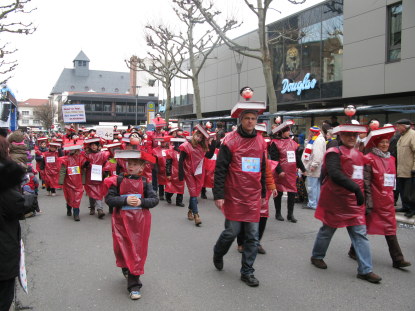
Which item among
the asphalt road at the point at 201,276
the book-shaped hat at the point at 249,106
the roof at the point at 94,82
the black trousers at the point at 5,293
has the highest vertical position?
the roof at the point at 94,82

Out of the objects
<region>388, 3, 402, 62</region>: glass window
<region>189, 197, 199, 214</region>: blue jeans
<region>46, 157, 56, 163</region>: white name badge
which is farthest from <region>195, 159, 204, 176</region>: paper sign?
<region>388, 3, 402, 62</region>: glass window

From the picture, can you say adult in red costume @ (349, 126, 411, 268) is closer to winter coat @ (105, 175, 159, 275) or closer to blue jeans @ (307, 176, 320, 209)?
winter coat @ (105, 175, 159, 275)

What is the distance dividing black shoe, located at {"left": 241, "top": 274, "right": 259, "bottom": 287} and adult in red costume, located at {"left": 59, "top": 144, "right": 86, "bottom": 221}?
452 centimetres

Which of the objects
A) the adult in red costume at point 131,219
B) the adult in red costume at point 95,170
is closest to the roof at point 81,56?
the adult in red costume at point 95,170

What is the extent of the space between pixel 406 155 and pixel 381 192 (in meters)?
3.43

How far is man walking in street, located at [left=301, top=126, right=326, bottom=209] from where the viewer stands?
8297 millimetres

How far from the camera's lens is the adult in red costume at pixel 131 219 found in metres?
3.99

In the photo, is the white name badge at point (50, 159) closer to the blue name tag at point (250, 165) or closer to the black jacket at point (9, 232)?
the blue name tag at point (250, 165)

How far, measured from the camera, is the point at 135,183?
13.6ft

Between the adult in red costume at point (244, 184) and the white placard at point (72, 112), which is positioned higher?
the white placard at point (72, 112)

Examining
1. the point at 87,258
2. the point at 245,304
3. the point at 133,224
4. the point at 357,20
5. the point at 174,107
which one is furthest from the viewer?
the point at 174,107

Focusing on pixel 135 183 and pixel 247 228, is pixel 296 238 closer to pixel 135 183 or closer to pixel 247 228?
pixel 247 228

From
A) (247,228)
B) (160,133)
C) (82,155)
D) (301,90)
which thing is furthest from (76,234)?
(301,90)

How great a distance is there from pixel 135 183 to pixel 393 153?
642 cm
